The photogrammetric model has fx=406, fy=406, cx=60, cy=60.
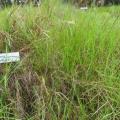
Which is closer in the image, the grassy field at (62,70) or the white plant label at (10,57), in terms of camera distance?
the grassy field at (62,70)

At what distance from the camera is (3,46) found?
2129 mm

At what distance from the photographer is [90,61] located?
1.95 m

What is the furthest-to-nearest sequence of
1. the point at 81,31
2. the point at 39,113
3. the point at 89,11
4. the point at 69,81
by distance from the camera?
the point at 89,11
the point at 81,31
the point at 69,81
the point at 39,113

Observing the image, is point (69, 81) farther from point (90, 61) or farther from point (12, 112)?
point (12, 112)

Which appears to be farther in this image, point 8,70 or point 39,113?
point 8,70

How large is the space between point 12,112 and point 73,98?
284 mm

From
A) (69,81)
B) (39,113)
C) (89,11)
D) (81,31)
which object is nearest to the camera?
(39,113)

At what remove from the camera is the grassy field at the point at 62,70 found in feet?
5.89

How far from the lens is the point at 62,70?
6.37 ft

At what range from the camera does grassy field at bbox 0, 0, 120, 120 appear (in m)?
1.79

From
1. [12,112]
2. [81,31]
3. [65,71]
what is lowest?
[12,112]

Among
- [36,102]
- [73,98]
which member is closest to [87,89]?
[73,98]

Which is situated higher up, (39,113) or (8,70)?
(8,70)

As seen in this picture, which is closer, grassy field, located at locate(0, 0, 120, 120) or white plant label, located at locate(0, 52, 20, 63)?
grassy field, located at locate(0, 0, 120, 120)
